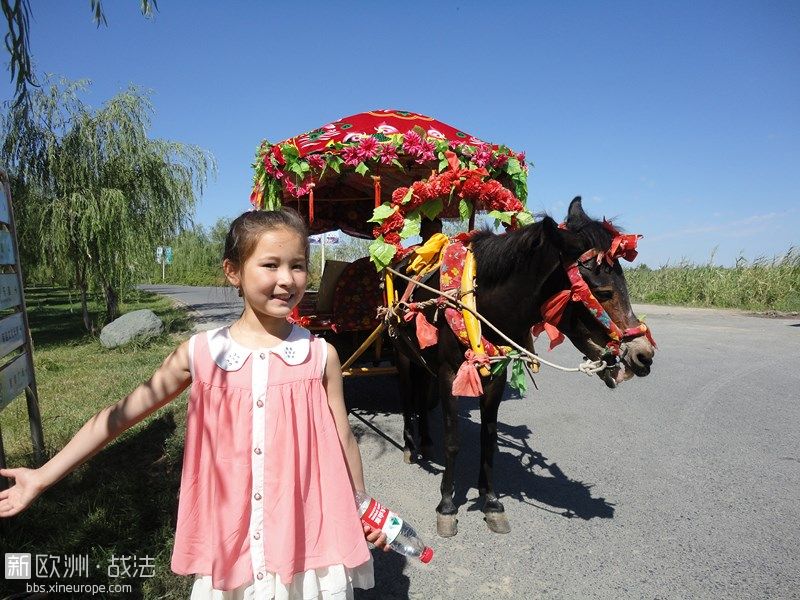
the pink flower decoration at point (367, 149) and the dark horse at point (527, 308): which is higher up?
the pink flower decoration at point (367, 149)

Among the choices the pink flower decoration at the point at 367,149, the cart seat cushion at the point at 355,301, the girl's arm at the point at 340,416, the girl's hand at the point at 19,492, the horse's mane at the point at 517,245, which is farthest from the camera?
the cart seat cushion at the point at 355,301

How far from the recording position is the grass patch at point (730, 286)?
621 inches

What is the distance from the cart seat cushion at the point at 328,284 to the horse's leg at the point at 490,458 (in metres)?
2.81

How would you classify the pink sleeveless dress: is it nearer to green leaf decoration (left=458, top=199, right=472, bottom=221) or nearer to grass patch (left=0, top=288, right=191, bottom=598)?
grass patch (left=0, top=288, right=191, bottom=598)

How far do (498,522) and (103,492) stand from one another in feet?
8.44

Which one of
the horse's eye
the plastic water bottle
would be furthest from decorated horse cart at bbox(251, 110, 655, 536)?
the plastic water bottle

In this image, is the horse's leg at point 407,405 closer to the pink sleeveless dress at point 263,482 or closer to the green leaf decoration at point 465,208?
the green leaf decoration at point 465,208

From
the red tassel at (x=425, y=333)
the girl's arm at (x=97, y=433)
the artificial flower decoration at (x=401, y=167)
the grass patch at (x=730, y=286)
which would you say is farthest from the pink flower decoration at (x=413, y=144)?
the grass patch at (x=730, y=286)

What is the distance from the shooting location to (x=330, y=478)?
1412 mm

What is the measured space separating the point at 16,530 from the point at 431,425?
336cm

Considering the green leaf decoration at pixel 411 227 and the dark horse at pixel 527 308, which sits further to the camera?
the green leaf decoration at pixel 411 227

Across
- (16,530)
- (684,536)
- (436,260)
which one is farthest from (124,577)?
(684,536)

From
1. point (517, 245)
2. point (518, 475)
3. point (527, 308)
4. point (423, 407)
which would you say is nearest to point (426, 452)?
point (423, 407)

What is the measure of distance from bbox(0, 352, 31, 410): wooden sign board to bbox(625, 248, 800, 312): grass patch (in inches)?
714
